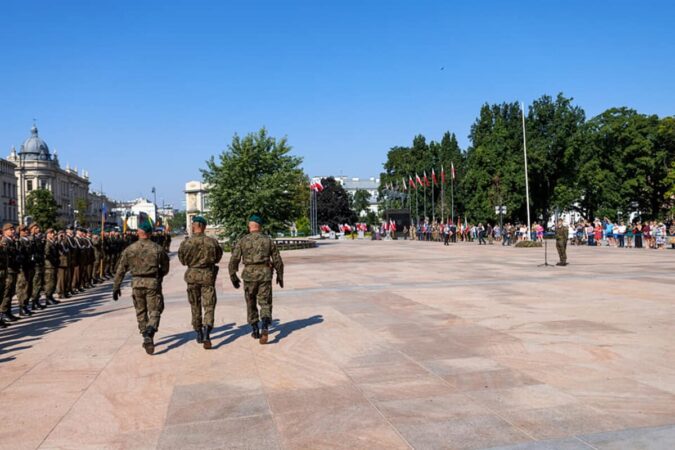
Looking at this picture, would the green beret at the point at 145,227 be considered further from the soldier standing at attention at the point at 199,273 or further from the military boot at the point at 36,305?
the military boot at the point at 36,305

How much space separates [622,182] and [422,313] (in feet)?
183

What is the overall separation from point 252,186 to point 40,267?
2702 cm

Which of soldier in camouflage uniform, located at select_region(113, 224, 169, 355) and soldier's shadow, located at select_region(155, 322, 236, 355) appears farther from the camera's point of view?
soldier's shadow, located at select_region(155, 322, 236, 355)

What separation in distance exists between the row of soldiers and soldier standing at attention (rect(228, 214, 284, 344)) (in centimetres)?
537

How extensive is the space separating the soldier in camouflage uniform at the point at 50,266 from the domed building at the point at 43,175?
10664 centimetres

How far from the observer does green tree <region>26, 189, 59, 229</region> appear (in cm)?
8369

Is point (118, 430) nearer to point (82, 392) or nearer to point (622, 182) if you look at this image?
point (82, 392)

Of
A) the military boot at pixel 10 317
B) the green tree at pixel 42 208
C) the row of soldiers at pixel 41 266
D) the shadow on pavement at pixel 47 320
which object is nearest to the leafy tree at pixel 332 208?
the green tree at pixel 42 208

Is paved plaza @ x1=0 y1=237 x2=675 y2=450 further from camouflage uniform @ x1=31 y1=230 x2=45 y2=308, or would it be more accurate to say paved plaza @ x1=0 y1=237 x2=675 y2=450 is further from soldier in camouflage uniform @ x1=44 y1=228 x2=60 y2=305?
soldier in camouflage uniform @ x1=44 y1=228 x2=60 y2=305

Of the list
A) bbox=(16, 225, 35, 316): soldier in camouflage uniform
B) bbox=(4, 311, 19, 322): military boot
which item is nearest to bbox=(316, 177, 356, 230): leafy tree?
bbox=(16, 225, 35, 316): soldier in camouflage uniform

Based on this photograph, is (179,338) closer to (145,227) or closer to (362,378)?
(145,227)

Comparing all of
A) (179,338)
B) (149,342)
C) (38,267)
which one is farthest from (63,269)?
(149,342)

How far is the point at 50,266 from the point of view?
13984 mm

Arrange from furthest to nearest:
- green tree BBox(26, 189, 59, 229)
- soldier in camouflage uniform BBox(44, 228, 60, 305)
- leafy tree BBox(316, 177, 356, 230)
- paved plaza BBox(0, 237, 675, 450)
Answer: leafy tree BBox(316, 177, 356, 230), green tree BBox(26, 189, 59, 229), soldier in camouflage uniform BBox(44, 228, 60, 305), paved plaza BBox(0, 237, 675, 450)
